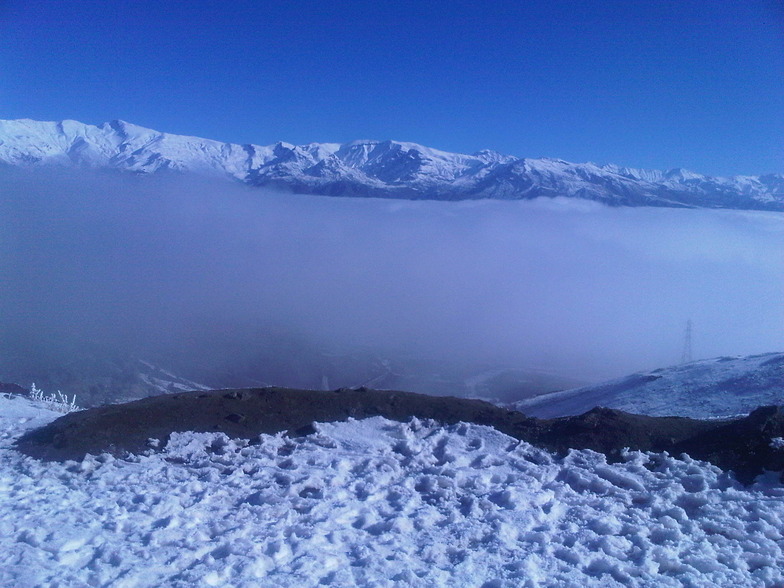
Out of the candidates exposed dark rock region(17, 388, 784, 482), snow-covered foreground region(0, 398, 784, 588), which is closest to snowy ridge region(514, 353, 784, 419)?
exposed dark rock region(17, 388, 784, 482)

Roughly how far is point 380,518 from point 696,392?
1573cm

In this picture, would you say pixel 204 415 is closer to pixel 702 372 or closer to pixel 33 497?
Result: pixel 33 497

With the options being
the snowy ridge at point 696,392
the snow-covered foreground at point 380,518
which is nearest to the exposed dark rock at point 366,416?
the snow-covered foreground at point 380,518

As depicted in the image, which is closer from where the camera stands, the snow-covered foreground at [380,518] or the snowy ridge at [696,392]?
the snow-covered foreground at [380,518]

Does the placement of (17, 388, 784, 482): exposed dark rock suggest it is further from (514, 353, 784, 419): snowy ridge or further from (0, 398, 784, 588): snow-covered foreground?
(514, 353, 784, 419): snowy ridge

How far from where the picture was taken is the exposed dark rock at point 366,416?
29.8 feet

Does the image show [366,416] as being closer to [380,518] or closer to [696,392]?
[380,518]

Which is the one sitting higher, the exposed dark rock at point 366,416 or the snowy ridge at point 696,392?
the exposed dark rock at point 366,416

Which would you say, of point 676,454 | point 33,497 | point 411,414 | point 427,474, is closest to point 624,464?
point 676,454

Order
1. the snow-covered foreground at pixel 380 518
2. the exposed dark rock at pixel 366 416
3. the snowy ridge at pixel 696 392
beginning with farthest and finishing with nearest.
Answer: the snowy ridge at pixel 696 392 < the exposed dark rock at pixel 366 416 < the snow-covered foreground at pixel 380 518

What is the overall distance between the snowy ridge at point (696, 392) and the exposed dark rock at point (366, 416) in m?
4.66

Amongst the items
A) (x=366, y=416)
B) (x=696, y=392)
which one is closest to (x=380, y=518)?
(x=366, y=416)

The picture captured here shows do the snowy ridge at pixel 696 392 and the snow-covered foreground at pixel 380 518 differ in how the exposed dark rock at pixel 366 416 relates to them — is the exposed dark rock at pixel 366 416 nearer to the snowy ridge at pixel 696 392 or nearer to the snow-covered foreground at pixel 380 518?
the snow-covered foreground at pixel 380 518

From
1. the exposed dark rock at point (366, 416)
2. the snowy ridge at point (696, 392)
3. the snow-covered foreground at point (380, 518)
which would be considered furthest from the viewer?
the snowy ridge at point (696, 392)
